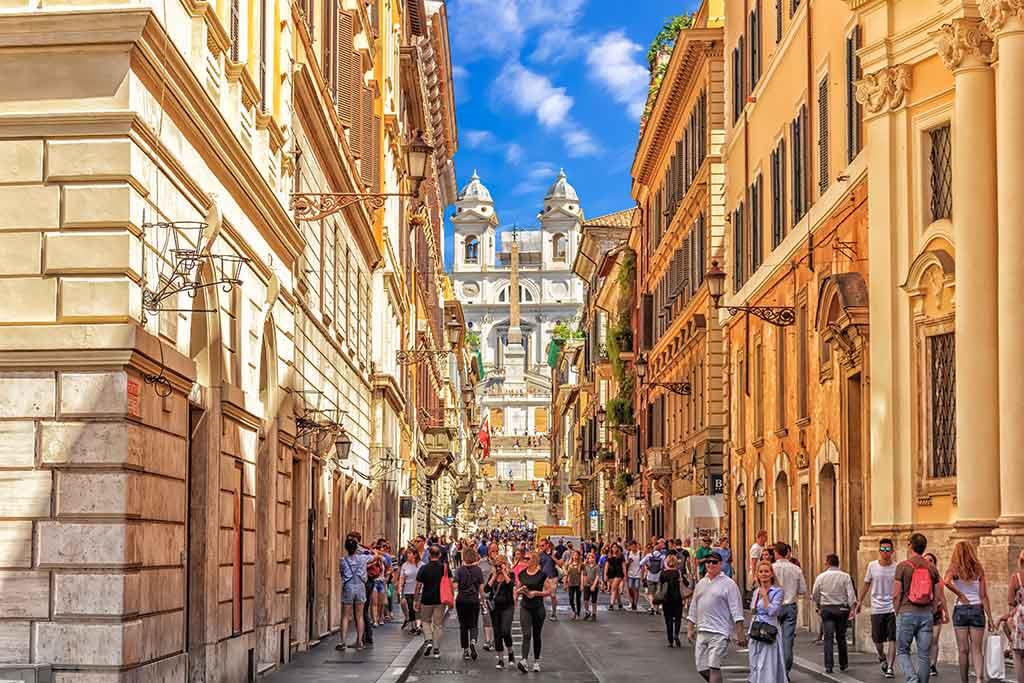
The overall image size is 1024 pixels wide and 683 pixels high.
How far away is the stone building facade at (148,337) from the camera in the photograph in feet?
43.6

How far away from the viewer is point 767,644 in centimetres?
1579

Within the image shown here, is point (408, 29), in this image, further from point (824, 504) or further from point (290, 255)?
point (290, 255)

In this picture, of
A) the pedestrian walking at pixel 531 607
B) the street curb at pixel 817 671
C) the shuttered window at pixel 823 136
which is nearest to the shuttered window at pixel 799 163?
the shuttered window at pixel 823 136

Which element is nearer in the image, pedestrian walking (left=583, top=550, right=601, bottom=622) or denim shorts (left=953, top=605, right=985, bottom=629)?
denim shorts (left=953, top=605, right=985, bottom=629)

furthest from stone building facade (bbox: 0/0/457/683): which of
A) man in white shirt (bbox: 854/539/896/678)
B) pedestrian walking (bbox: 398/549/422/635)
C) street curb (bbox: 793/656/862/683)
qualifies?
pedestrian walking (bbox: 398/549/422/635)

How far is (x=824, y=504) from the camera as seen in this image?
102 feet

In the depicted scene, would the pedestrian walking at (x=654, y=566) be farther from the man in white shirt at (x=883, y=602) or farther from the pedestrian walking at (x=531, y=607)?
the man in white shirt at (x=883, y=602)

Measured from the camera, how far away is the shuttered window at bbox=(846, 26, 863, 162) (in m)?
27.6

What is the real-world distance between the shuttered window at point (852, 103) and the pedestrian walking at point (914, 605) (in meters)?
10.2

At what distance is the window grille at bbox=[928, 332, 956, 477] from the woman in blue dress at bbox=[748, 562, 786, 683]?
7796 mm

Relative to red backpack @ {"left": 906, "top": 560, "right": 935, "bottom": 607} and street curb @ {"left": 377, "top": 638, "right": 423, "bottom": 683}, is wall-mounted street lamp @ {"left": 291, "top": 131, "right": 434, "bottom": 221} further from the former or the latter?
red backpack @ {"left": 906, "top": 560, "right": 935, "bottom": 607}

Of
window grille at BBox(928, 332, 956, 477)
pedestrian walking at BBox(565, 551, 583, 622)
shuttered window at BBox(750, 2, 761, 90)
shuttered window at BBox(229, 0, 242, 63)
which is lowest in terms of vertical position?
pedestrian walking at BBox(565, 551, 583, 622)

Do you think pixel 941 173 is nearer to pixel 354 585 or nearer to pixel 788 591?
pixel 788 591

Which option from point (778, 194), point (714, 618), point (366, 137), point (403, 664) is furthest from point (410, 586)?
point (714, 618)
